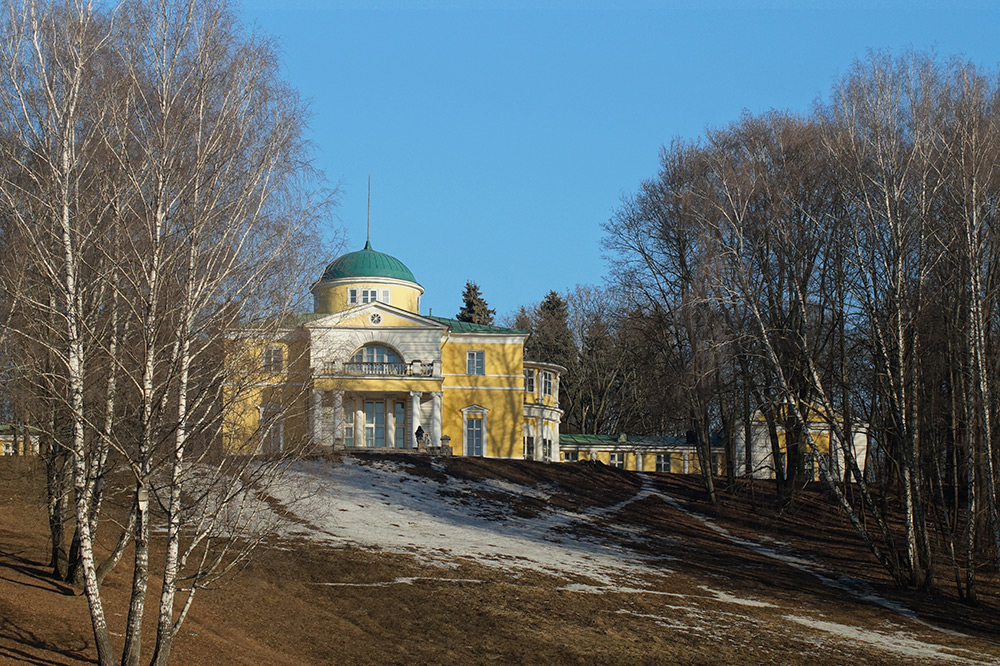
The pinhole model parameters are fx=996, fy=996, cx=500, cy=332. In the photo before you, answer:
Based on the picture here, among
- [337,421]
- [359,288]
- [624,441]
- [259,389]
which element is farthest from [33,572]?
[624,441]

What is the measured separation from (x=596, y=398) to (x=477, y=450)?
71.2 feet

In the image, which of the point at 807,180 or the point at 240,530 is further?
the point at 807,180

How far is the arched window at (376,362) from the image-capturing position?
45.8 meters

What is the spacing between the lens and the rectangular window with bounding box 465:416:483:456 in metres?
49.4

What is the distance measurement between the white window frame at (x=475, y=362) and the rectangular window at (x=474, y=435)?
2.25m

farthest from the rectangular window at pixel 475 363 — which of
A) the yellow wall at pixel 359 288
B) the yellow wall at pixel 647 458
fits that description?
the yellow wall at pixel 647 458

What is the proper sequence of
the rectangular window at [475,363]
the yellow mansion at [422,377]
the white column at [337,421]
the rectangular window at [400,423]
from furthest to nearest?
1. the rectangular window at [475,363]
2. the rectangular window at [400,423]
3. the yellow mansion at [422,377]
4. the white column at [337,421]

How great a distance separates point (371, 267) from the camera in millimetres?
53156

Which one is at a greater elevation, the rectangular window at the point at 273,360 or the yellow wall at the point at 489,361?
the yellow wall at the point at 489,361

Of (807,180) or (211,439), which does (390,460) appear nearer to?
(807,180)

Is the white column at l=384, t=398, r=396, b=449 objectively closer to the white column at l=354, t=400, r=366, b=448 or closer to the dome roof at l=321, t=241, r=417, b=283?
the white column at l=354, t=400, r=366, b=448

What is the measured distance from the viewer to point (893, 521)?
116ft

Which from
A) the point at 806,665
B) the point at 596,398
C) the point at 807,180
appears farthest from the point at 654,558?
the point at 596,398

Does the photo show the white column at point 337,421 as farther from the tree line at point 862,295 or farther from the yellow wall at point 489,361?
the yellow wall at point 489,361
